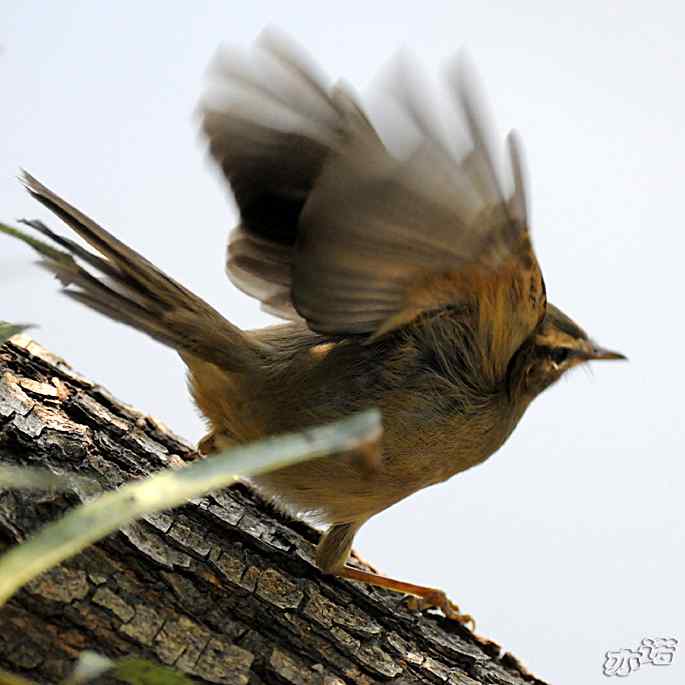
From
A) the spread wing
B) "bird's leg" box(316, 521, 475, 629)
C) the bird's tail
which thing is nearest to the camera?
the spread wing

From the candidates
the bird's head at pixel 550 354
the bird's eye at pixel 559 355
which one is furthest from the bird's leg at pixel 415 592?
the bird's eye at pixel 559 355

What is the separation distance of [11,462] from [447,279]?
110 cm

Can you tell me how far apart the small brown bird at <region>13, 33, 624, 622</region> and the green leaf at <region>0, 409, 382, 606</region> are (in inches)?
37.6

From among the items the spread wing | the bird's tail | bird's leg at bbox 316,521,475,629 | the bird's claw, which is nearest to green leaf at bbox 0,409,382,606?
the spread wing

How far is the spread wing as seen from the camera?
1867 millimetres

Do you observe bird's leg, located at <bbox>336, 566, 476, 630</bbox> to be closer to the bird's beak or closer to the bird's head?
the bird's head

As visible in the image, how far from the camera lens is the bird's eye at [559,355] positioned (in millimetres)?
2779

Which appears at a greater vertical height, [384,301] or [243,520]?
[384,301]

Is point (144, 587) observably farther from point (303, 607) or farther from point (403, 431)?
point (403, 431)

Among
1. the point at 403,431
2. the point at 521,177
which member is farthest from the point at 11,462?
the point at 521,177

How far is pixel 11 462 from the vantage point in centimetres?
219

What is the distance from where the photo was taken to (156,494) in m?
0.98

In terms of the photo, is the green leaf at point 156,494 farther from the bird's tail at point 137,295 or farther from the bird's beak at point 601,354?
the bird's beak at point 601,354

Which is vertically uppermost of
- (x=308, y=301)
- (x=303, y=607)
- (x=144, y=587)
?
(x=308, y=301)
